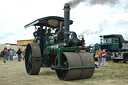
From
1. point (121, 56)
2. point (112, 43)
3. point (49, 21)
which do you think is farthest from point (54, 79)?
point (112, 43)

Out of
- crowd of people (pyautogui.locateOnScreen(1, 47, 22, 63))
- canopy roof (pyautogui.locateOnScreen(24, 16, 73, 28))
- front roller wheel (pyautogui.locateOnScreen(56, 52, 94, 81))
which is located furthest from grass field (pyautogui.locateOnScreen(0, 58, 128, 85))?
crowd of people (pyautogui.locateOnScreen(1, 47, 22, 63))

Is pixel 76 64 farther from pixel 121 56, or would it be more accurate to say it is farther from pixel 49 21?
pixel 121 56

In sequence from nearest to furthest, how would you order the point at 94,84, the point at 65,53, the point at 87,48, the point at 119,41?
the point at 94,84 < the point at 65,53 < the point at 87,48 < the point at 119,41

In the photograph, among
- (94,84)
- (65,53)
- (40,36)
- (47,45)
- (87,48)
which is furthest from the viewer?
(40,36)

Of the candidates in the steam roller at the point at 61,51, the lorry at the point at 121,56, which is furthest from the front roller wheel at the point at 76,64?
the lorry at the point at 121,56

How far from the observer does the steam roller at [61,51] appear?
19.2ft

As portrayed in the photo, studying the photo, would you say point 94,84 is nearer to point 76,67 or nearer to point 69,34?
point 76,67

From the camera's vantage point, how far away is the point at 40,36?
804 centimetres

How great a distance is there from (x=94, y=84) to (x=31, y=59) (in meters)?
3.24

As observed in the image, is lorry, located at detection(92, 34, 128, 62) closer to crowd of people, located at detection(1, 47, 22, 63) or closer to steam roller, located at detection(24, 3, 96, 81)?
crowd of people, located at detection(1, 47, 22, 63)

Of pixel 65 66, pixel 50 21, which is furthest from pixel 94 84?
pixel 50 21

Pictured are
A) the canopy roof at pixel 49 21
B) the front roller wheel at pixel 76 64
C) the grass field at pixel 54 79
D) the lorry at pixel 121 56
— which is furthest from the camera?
the lorry at pixel 121 56

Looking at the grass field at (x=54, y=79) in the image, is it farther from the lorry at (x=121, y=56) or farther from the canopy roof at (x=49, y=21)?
the lorry at (x=121, y=56)

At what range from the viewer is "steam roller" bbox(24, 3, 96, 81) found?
5.86m
